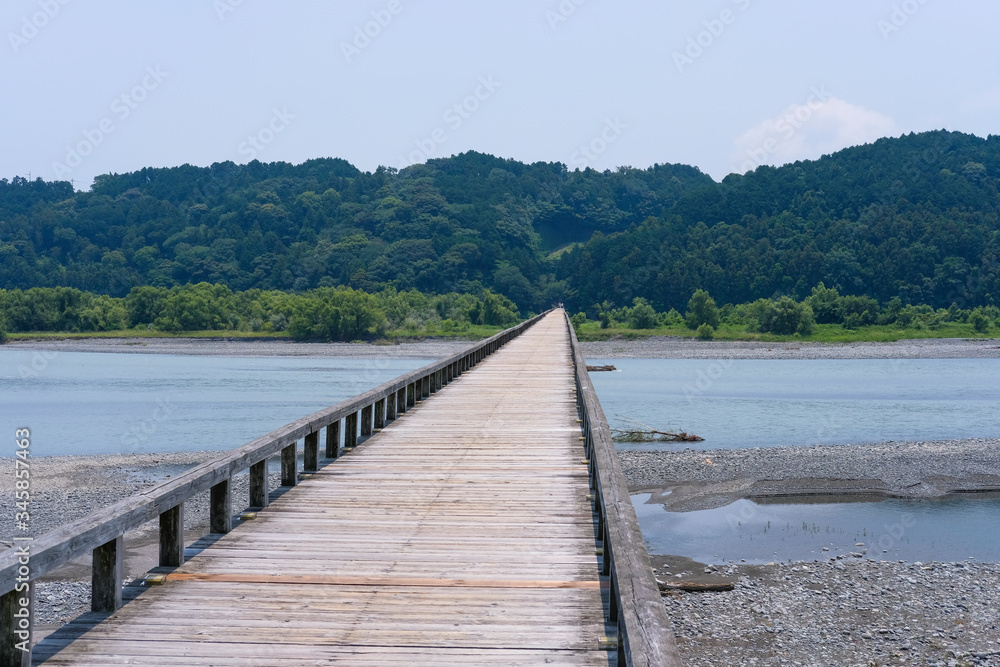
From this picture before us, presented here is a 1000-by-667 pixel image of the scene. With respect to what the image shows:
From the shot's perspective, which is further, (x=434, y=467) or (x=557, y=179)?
(x=557, y=179)

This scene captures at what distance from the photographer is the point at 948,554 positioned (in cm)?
1203

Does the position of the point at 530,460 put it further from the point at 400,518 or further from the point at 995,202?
the point at 995,202

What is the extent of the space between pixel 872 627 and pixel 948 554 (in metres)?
3.49

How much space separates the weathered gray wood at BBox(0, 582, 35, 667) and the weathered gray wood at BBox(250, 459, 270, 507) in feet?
8.26

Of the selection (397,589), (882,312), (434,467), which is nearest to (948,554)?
(434,467)

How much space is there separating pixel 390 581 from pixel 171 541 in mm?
1214

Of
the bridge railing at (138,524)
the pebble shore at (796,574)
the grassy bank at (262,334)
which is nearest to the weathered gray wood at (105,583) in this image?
the bridge railing at (138,524)

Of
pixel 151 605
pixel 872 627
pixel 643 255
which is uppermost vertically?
pixel 643 255

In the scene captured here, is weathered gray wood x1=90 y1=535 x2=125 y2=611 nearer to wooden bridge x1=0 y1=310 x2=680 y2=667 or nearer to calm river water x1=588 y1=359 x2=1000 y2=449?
wooden bridge x1=0 y1=310 x2=680 y2=667

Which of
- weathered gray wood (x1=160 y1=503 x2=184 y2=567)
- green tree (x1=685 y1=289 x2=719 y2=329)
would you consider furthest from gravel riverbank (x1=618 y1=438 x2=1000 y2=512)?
green tree (x1=685 y1=289 x2=719 y2=329)

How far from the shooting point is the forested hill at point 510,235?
8862 centimetres

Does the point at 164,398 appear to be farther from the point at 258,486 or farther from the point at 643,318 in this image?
the point at 643,318

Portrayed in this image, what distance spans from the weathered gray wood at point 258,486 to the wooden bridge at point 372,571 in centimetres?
2

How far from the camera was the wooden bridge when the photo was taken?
136 inches
